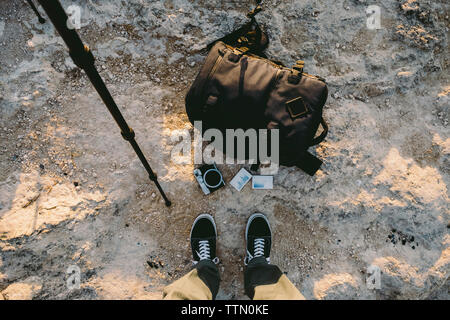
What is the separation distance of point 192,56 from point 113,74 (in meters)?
1.07

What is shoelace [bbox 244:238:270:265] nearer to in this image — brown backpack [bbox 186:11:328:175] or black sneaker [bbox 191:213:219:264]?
black sneaker [bbox 191:213:219:264]

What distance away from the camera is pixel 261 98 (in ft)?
8.84

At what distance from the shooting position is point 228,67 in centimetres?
275

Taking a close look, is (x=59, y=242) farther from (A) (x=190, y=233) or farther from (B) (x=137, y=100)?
(B) (x=137, y=100)

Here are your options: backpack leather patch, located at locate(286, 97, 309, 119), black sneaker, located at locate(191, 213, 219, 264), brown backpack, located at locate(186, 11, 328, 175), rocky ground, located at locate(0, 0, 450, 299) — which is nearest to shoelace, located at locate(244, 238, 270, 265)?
rocky ground, located at locate(0, 0, 450, 299)

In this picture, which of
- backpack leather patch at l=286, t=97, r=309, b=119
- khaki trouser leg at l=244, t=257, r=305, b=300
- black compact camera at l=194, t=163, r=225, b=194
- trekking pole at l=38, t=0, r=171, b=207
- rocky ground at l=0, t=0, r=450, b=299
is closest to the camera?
trekking pole at l=38, t=0, r=171, b=207

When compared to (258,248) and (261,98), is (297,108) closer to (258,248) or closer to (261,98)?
(261,98)

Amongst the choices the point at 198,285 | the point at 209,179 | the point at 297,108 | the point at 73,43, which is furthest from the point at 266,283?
the point at 73,43

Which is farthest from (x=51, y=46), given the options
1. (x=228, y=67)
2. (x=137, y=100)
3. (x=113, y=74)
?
(x=228, y=67)

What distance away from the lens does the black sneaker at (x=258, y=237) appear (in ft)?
10.3

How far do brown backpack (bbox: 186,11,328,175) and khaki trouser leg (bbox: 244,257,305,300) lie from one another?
50.7 inches

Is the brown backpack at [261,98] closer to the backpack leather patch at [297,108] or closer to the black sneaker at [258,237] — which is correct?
A: the backpack leather patch at [297,108]

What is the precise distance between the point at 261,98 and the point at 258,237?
1.67 metres

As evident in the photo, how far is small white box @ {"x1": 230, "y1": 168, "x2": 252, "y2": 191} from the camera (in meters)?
3.25
